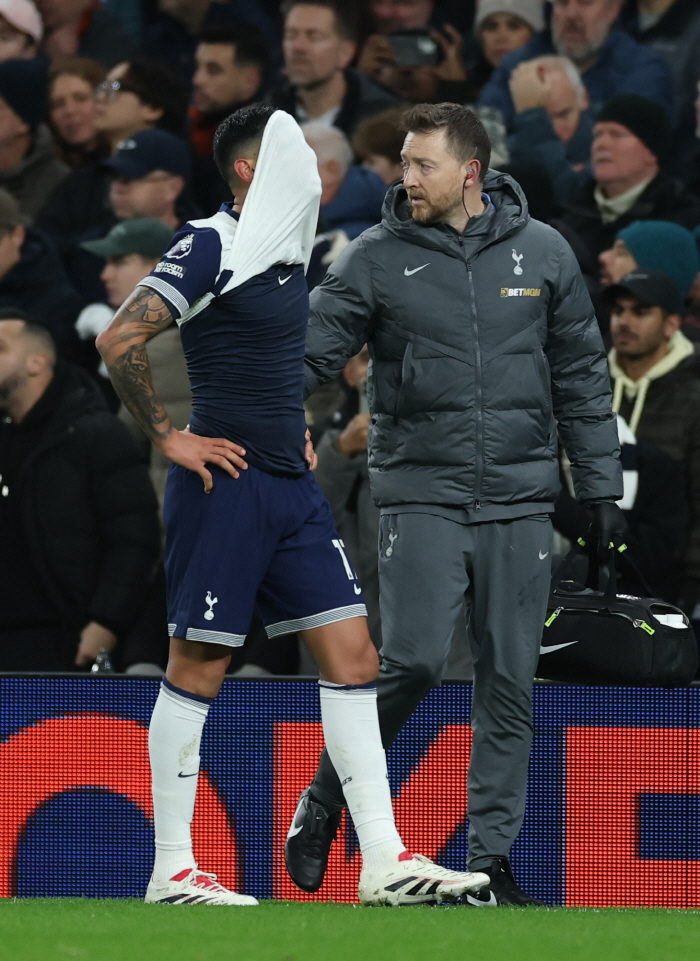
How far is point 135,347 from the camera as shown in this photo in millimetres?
3895

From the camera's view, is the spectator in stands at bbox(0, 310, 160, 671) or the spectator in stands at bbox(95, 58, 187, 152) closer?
the spectator in stands at bbox(0, 310, 160, 671)

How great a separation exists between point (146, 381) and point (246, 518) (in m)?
0.42

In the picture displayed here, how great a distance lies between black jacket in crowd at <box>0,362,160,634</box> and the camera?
251 inches

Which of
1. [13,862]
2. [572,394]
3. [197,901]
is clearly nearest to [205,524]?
[197,901]

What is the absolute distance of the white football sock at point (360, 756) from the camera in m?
3.99

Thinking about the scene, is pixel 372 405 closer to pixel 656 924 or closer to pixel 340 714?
pixel 340 714

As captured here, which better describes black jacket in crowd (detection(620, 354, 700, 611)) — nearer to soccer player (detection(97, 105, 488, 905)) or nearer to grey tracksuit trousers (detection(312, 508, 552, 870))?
grey tracksuit trousers (detection(312, 508, 552, 870))

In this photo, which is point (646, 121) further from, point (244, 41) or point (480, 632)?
point (480, 632)

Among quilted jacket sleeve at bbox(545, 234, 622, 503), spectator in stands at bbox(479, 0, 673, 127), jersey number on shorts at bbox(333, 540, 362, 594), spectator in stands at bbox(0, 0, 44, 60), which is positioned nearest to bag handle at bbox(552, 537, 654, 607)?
quilted jacket sleeve at bbox(545, 234, 622, 503)

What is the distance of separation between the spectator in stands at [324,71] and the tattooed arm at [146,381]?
4630mm

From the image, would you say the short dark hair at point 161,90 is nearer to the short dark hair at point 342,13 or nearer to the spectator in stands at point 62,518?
the short dark hair at point 342,13

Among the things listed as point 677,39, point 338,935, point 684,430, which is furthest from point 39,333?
point 338,935

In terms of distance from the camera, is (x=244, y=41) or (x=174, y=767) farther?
(x=244, y=41)

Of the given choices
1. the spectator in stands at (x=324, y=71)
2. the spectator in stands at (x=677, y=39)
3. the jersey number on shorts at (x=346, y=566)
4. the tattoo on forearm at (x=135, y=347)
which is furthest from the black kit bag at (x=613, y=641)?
the spectator in stands at (x=324, y=71)
